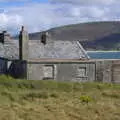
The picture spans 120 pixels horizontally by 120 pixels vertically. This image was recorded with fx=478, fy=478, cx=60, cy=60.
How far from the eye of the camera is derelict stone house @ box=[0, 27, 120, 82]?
47.0 meters

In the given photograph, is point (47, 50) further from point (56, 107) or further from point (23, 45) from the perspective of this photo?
point (56, 107)

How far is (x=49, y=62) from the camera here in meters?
47.4

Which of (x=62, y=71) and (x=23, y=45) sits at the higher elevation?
(x=23, y=45)

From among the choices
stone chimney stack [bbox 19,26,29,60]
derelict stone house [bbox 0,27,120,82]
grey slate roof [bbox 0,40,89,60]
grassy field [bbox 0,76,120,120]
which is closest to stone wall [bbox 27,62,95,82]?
derelict stone house [bbox 0,27,120,82]

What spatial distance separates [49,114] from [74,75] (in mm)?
31167

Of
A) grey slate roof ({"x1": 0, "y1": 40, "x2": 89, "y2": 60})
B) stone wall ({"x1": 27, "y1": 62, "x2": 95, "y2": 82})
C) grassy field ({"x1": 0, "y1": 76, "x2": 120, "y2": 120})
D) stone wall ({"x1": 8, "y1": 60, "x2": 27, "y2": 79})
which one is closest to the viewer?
grassy field ({"x1": 0, "y1": 76, "x2": 120, "y2": 120})

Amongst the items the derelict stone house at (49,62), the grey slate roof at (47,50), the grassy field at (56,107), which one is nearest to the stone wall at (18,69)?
the derelict stone house at (49,62)

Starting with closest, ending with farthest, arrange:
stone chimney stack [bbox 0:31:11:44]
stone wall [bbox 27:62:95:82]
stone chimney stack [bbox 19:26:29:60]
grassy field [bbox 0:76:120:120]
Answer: grassy field [bbox 0:76:120:120] < stone chimney stack [bbox 19:26:29:60] < stone wall [bbox 27:62:95:82] < stone chimney stack [bbox 0:31:11:44]

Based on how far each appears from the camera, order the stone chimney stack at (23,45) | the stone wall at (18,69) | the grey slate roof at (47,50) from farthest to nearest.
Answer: the grey slate roof at (47,50) < the stone wall at (18,69) < the stone chimney stack at (23,45)

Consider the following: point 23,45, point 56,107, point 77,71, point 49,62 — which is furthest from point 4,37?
point 56,107

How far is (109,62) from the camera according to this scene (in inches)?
1961

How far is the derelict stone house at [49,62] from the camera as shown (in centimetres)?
4703

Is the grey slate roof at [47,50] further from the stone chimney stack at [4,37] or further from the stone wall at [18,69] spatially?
the stone wall at [18,69]

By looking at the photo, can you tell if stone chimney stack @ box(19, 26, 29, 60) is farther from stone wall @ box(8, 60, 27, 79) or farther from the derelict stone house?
stone wall @ box(8, 60, 27, 79)
